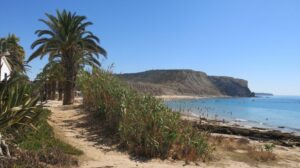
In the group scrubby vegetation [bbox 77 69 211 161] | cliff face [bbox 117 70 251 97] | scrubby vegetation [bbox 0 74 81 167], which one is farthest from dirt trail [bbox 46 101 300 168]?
cliff face [bbox 117 70 251 97]

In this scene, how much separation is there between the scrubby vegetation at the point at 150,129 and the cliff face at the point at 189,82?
11579cm

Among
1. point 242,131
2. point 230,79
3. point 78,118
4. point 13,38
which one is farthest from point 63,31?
point 230,79

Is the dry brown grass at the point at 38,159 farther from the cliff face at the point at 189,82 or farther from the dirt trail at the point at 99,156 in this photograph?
the cliff face at the point at 189,82

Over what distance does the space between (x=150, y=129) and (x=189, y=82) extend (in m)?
156

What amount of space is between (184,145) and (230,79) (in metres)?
190

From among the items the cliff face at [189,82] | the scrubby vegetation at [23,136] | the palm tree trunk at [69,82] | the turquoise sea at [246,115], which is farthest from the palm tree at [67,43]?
the cliff face at [189,82]

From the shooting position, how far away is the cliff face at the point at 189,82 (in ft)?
477

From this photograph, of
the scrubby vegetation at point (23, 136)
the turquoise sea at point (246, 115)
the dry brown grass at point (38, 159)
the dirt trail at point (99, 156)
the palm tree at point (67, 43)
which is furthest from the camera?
the palm tree at point (67, 43)

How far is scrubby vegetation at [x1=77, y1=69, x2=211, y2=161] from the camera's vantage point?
9531mm

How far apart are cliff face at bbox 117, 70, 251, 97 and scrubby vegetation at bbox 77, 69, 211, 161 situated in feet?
380

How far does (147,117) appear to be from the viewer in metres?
10.1

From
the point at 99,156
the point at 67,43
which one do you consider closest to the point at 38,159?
the point at 99,156

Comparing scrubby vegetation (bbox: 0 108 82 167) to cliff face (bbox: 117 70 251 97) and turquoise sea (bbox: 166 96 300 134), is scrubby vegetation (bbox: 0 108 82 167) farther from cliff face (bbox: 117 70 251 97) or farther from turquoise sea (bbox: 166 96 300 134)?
cliff face (bbox: 117 70 251 97)

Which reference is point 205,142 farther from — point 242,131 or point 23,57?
point 23,57
